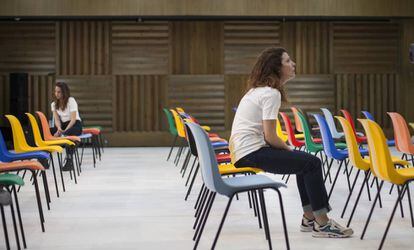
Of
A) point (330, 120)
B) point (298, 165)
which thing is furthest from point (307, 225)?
point (330, 120)

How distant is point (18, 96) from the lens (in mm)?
13719

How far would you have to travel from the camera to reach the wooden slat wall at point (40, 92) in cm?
1425

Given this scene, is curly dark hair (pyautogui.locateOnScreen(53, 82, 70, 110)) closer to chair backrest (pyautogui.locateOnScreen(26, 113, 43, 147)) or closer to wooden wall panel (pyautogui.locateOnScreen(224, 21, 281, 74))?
chair backrest (pyautogui.locateOnScreen(26, 113, 43, 147))

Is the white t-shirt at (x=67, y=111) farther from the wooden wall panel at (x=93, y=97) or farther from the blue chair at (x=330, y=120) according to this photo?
the wooden wall panel at (x=93, y=97)

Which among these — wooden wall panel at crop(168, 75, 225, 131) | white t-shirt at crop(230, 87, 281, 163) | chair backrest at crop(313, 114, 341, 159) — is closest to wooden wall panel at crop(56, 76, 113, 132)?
wooden wall panel at crop(168, 75, 225, 131)

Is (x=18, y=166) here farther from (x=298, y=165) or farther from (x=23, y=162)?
(x=298, y=165)

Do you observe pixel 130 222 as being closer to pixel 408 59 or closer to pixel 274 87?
pixel 274 87

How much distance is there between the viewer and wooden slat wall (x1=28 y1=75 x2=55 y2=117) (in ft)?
46.8

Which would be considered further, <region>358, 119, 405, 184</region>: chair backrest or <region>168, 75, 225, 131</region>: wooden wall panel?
<region>168, 75, 225, 131</region>: wooden wall panel

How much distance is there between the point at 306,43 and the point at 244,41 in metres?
1.40

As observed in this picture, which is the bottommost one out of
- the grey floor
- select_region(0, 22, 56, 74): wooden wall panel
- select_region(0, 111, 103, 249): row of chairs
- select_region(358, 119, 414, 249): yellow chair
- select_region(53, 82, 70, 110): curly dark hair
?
the grey floor

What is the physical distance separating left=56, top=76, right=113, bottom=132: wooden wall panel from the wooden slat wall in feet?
0.84

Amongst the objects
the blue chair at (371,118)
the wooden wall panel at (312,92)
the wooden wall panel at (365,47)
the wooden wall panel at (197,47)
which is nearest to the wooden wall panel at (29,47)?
the wooden wall panel at (197,47)

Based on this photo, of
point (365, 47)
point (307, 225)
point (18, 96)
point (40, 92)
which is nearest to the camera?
point (307, 225)
